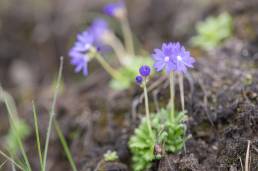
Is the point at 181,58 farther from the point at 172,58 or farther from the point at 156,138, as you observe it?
the point at 156,138

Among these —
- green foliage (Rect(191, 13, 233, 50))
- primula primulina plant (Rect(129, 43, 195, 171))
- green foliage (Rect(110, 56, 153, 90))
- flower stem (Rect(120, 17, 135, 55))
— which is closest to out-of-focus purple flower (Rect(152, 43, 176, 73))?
primula primulina plant (Rect(129, 43, 195, 171))

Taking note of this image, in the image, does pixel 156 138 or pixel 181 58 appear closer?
pixel 181 58

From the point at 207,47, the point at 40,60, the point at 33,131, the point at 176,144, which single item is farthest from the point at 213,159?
the point at 40,60

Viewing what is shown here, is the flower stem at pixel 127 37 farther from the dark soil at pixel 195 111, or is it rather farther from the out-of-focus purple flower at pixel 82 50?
the out-of-focus purple flower at pixel 82 50

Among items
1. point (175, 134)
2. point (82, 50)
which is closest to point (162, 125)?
point (175, 134)

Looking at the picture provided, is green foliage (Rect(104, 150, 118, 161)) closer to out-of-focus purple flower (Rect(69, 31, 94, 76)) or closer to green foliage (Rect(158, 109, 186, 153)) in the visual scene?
green foliage (Rect(158, 109, 186, 153))

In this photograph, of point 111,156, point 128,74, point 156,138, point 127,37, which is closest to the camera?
point 156,138

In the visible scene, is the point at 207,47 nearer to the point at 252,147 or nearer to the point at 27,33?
the point at 252,147
